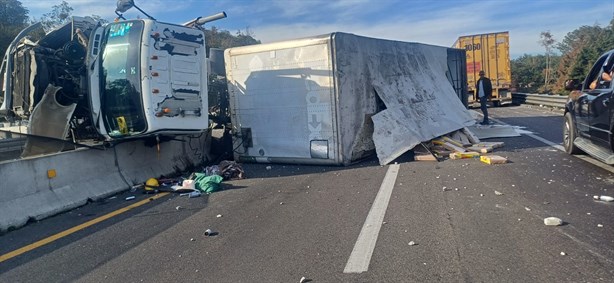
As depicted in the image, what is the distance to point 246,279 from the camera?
3.86 m

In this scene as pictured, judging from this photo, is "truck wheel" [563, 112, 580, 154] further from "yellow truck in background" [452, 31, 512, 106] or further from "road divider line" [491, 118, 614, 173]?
"yellow truck in background" [452, 31, 512, 106]

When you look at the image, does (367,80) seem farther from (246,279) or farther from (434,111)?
(246,279)

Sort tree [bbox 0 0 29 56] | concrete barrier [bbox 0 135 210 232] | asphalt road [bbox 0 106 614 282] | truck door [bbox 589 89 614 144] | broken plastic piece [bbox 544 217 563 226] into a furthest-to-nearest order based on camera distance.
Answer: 1. tree [bbox 0 0 29 56]
2. truck door [bbox 589 89 614 144]
3. concrete barrier [bbox 0 135 210 232]
4. broken plastic piece [bbox 544 217 563 226]
5. asphalt road [bbox 0 106 614 282]

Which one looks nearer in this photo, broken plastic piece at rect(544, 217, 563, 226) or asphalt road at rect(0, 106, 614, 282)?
asphalt road at rect(0, 106, 614, 282)

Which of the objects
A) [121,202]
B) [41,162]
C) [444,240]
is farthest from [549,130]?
[41,162]

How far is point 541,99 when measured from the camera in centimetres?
2252

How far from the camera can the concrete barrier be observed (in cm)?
599

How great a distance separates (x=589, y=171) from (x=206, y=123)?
6398mm

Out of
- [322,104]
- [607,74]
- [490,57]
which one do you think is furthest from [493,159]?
[490,57]

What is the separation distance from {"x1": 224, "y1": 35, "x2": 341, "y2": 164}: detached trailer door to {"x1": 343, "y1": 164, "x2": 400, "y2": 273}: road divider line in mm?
2479

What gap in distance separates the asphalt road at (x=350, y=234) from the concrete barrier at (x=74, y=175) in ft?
0.87

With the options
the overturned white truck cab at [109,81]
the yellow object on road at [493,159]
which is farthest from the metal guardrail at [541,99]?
the overturned white truck cab at [109,81]

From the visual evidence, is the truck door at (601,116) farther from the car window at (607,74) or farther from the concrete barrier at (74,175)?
the concrete barrier at (74,175)

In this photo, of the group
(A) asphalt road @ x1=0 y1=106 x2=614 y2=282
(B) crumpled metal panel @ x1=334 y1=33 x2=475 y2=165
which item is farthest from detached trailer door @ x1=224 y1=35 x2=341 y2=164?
(A) asphalt road @ x1=0 y1=106 x2=614 y2=282
